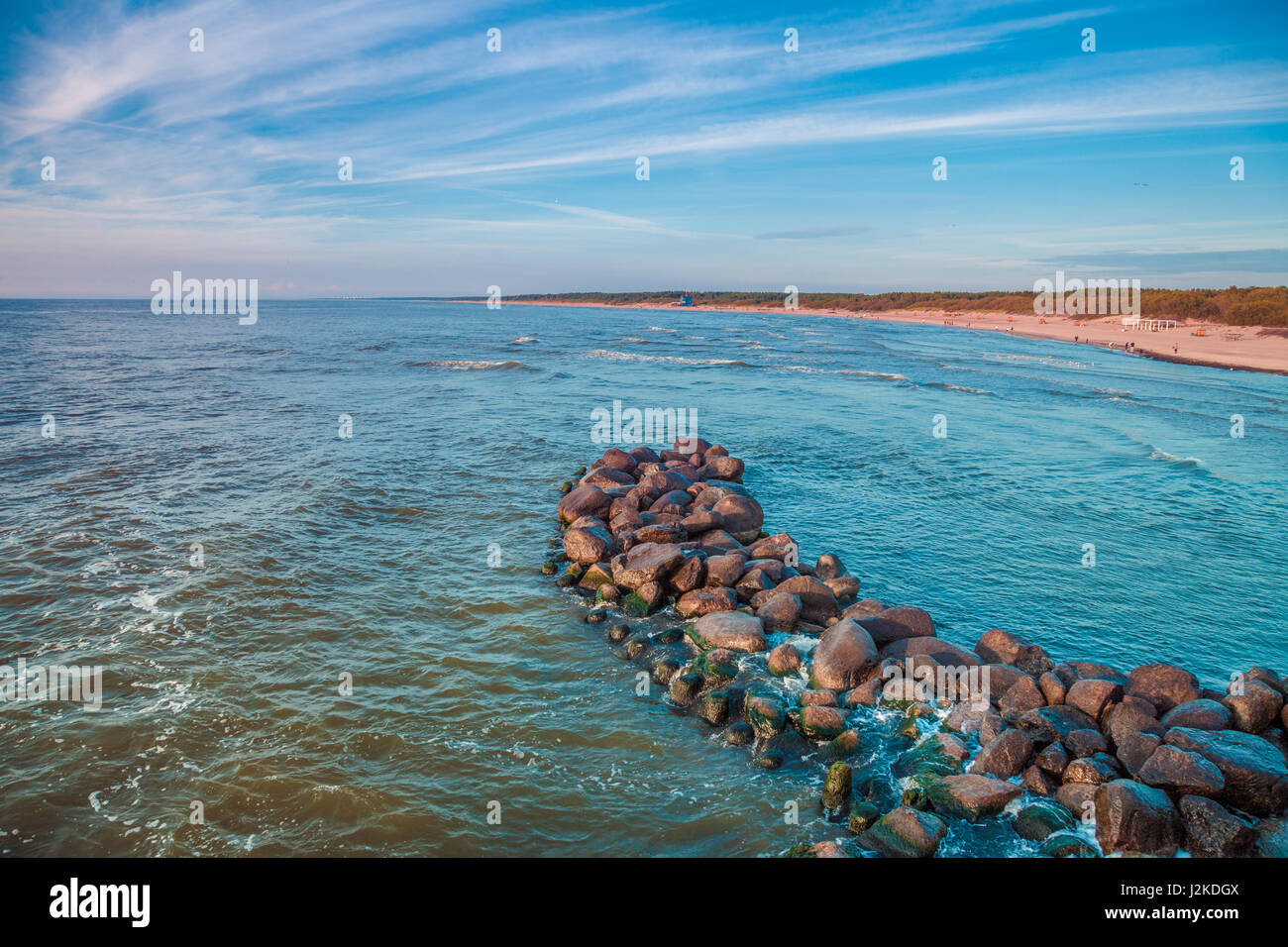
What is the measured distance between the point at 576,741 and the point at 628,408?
3102 cm

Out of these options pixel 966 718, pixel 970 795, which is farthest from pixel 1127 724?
pixel 970 795

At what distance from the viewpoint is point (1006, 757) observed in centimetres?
944

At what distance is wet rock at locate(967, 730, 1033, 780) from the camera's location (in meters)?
9.39

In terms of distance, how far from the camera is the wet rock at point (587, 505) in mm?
19266

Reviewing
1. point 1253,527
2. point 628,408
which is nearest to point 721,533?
point 1253,527

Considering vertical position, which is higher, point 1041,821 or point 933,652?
point 933,652

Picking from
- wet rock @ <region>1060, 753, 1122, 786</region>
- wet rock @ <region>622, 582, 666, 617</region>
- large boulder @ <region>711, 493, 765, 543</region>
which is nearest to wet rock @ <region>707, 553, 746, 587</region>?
wet rock @ <region>622, 582, 666, 617</region>

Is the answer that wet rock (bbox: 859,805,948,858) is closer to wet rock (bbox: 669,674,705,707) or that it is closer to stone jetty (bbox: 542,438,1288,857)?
stone jetty (bbox: 542,438,1288,857)

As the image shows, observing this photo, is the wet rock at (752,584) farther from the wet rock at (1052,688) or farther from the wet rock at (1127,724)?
the wet rock at (1127,724)

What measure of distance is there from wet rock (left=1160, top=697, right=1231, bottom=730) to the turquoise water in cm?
349

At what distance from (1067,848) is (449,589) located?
12.4m

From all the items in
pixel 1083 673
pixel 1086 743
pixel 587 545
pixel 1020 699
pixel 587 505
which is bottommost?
pixel 1086 743

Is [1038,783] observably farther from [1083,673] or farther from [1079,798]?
[1083,673]
